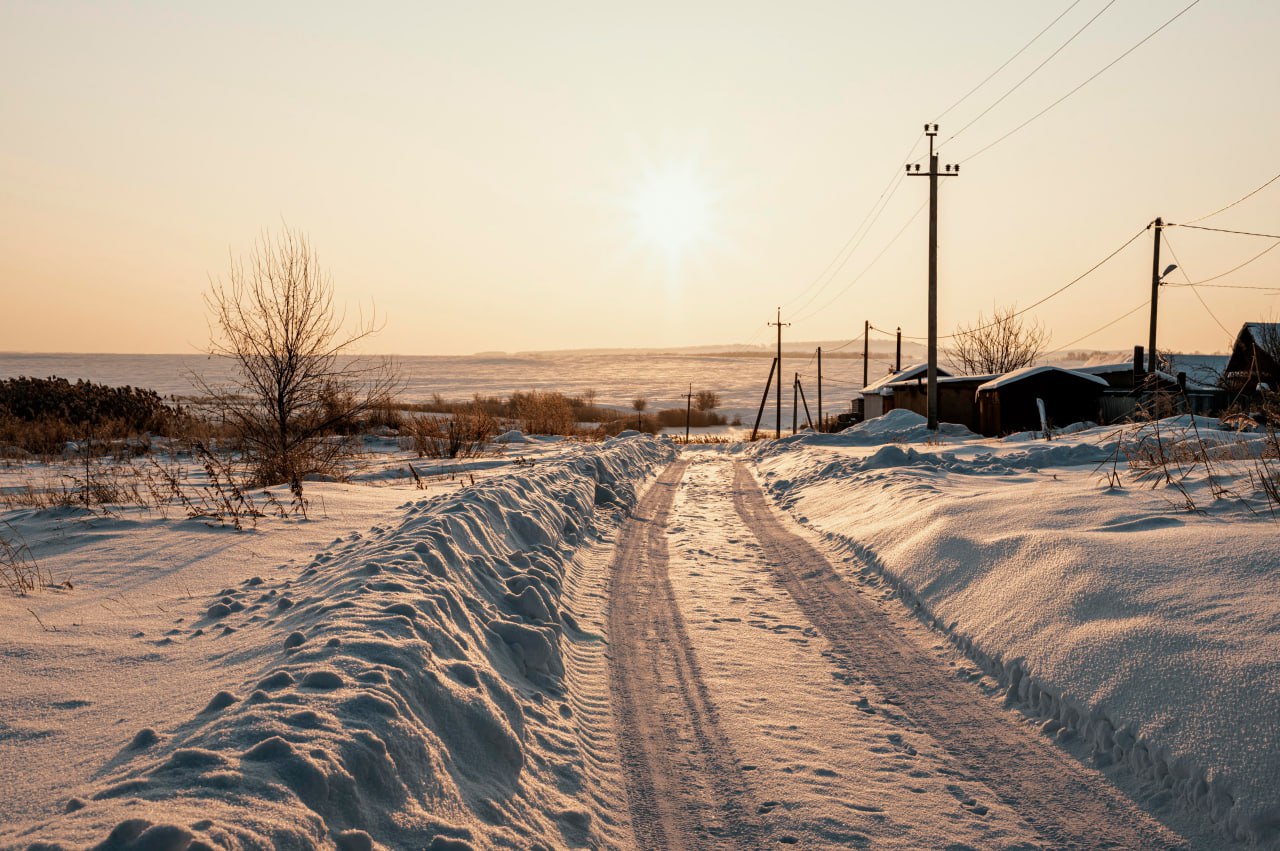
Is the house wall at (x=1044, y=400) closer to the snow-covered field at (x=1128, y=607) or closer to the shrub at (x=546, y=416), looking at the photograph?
the shrub at (x=546, y=416)

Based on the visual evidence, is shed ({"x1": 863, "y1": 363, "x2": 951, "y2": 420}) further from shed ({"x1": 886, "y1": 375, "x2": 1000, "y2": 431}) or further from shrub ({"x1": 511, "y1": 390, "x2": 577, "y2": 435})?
shrub ({"x1": 511, "y1": 390, "x2": 577, "y2": 435})

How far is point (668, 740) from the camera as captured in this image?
188 inches

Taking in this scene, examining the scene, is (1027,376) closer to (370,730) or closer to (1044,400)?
(1044,400)

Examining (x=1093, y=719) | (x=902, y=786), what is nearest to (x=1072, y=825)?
(x=902, y=786)

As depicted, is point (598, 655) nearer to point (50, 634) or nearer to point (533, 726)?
point (533, 726)

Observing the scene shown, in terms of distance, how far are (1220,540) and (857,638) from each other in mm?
3002

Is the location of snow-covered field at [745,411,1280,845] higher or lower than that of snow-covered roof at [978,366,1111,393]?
lower

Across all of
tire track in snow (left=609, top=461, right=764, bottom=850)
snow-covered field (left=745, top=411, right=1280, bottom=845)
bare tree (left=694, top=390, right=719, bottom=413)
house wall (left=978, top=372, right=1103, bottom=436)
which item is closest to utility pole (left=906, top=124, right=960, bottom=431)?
house wall (left=978, top=372, right=1103, bottom=436)

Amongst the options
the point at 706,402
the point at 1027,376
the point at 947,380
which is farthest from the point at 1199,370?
the point at 706,402

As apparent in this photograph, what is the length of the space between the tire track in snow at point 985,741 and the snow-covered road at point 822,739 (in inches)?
0.5

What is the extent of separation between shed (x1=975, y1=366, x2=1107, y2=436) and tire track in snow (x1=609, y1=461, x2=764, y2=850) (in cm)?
2902

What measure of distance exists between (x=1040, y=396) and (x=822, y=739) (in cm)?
3291

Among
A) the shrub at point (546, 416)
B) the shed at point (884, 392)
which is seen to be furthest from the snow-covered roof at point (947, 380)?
the shrub at point (546, 416)

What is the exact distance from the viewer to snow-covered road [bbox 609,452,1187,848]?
384 centimetres
